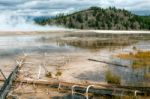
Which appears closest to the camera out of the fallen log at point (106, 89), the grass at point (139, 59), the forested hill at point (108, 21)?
the fallen log at point (106, 89)

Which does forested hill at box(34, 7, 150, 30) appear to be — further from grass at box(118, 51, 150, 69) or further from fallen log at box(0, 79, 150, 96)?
fallen log at box(0, 79, 150, 96)

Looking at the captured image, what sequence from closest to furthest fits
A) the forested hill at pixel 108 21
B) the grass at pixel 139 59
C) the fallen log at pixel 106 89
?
1. the fallen log at pixel 106 89
2. the grass at pixel 139 59
3. the forested hill at pixel 108 21

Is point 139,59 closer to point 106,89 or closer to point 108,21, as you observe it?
point 106,89

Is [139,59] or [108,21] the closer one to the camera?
[139,59]

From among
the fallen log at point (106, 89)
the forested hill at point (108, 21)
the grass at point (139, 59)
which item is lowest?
the forested hill at point (108, 21)

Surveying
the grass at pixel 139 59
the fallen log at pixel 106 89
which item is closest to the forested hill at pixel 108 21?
the grass at pixel 139 59

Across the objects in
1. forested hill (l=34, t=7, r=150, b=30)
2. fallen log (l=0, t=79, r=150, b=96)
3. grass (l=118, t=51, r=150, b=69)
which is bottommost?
forested hill (l=34, t=7, r=150, b=30)

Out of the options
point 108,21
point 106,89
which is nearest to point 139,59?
point 106,89

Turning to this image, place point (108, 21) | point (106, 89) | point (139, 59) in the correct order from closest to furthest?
point (106, 89)
point (139, 59)
point (108, 21)

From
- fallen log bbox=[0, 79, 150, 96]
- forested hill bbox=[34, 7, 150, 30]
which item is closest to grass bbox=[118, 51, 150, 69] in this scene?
fallen log bbox=[0, 79, 150, 96]

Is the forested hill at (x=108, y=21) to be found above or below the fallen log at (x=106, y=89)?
below

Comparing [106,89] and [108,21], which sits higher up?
[106,89]

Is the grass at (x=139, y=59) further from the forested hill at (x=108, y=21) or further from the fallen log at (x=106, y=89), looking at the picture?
the forested hill at (x=108, y=21)

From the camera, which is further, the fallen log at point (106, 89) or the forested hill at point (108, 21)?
the forested hill at point (108, 21)
